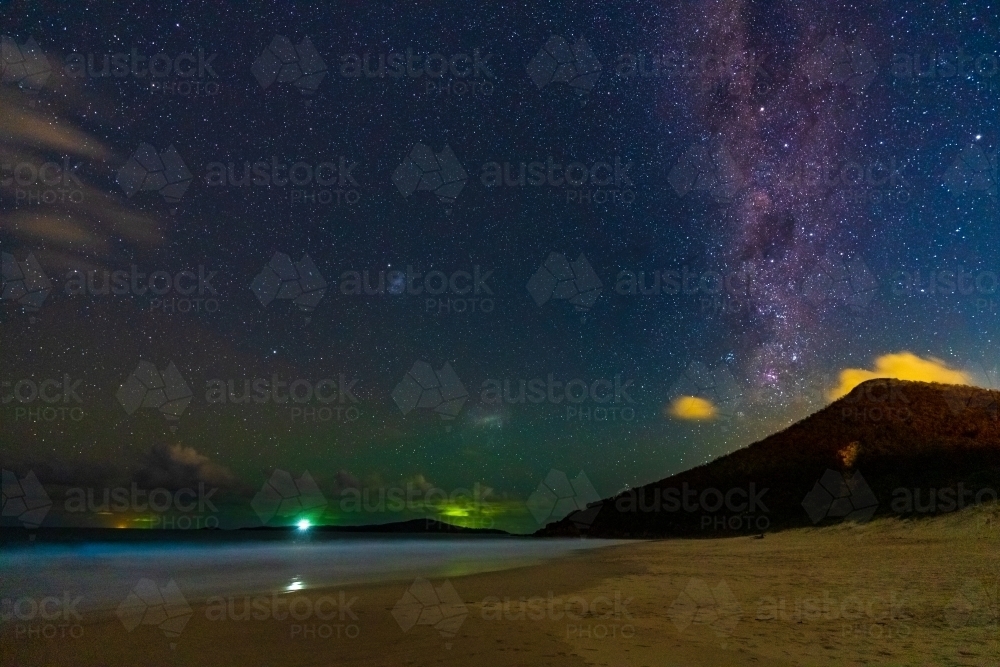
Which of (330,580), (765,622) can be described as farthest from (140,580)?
(765,622)

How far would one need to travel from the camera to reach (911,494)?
4000 centimetres

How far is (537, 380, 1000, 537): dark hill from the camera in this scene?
41.1 m

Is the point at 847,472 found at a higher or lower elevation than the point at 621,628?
higher

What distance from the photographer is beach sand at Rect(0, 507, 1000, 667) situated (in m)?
8.42

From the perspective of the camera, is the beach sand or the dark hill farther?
the dark hill

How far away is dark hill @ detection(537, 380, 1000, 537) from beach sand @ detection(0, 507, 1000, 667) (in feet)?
83.4

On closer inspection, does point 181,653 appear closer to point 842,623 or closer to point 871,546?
point 842,623

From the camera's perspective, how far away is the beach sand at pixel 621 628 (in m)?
8.42

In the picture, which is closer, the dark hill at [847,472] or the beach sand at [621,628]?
the beach sand at [621,628]

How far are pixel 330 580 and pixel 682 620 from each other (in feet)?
47.0

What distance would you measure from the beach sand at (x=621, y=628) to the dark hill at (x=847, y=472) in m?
25.4

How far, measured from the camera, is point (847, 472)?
53.6m

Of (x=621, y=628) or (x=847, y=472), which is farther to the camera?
(x=847, y=472)

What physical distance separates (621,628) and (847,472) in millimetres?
52791
